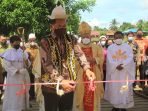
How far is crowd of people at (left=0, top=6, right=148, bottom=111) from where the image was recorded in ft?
15.6

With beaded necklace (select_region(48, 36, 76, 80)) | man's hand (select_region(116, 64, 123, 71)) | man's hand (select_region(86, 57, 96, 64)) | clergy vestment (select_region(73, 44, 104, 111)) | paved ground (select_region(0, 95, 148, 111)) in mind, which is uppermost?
beaded necklace (select_region(48, 36, 76, 80))

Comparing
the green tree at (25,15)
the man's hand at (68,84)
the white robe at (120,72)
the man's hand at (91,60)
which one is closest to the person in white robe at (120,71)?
the white robe at (120,72)

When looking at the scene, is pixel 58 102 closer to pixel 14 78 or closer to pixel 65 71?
pixel 65 71

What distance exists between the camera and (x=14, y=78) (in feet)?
30.5

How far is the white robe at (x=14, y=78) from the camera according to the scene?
9.11 m

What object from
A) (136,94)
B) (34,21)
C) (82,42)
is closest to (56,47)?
(82,42)

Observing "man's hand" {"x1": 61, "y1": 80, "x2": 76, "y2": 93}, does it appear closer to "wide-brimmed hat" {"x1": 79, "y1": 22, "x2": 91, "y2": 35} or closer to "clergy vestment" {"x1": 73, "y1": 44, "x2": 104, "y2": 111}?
"clergy vestment" {"x1": 73, "y1": 44, "x2": 104, "y2": 111}

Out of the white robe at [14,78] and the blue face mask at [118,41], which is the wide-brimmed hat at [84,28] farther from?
the white robe at [14,78]

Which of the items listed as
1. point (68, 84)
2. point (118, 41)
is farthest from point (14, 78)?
point (68, 84)

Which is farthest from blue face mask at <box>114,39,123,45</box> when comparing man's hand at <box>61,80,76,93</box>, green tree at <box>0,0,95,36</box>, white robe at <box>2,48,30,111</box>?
green tree at <box>0,0,95,36</box>

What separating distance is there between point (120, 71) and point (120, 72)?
0.07 ft

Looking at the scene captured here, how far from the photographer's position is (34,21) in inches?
940

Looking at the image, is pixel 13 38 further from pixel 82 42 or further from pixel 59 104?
pixel 59 104

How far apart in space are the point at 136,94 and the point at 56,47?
7897 millimetres
